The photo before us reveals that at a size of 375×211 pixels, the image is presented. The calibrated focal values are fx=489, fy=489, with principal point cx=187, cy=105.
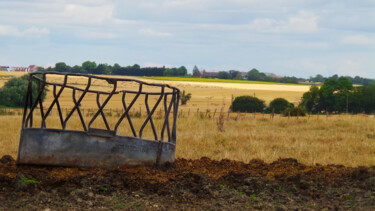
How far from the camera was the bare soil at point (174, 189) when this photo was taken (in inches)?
271

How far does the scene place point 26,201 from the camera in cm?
680

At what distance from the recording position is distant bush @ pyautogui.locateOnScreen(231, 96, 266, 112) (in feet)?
207

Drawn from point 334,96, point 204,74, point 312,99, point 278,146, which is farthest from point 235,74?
point 278,146

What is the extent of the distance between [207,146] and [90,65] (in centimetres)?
10293

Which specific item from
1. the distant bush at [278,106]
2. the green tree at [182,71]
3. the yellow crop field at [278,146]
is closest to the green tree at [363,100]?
the distant bush at [278,106]

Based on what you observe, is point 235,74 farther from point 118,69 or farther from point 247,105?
point 247,105

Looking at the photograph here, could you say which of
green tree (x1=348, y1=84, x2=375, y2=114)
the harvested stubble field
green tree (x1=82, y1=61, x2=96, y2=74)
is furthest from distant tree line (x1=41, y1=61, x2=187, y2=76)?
the harvested stubble field

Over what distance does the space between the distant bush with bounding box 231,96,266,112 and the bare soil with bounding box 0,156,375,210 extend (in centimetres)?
5402

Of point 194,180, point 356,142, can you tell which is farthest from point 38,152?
point 356,142

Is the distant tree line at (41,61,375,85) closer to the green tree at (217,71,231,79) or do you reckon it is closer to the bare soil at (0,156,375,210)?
the green tree at (217,71,231,79)

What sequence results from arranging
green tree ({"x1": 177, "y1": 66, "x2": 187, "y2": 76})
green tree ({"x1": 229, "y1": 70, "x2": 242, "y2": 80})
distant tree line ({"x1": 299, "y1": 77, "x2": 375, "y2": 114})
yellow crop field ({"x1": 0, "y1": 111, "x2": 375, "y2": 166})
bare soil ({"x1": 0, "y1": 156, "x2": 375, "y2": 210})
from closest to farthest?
bare soil ({"x1": 0, "y1": 156, "x2": 375, "y2": 210}) < yellow crop field ({"x1": 0, "y1": 111, "x2": 375, "y2": 166}) < distant tree line ({"x1": 299, "y1": 77, "x2": 375, "y2": 114}) < green tree ({"x1": 177, "y1": 66, "x2": 187, "y2": 76}) < green tree ({"x1": 229, "y1": 70, "x2": 242, "y2": 80})

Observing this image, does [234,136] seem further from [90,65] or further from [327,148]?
[90,65]

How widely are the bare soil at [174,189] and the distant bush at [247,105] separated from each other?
2127 inches

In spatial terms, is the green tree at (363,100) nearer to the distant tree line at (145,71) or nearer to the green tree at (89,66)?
the distant tree line at (145,71)
